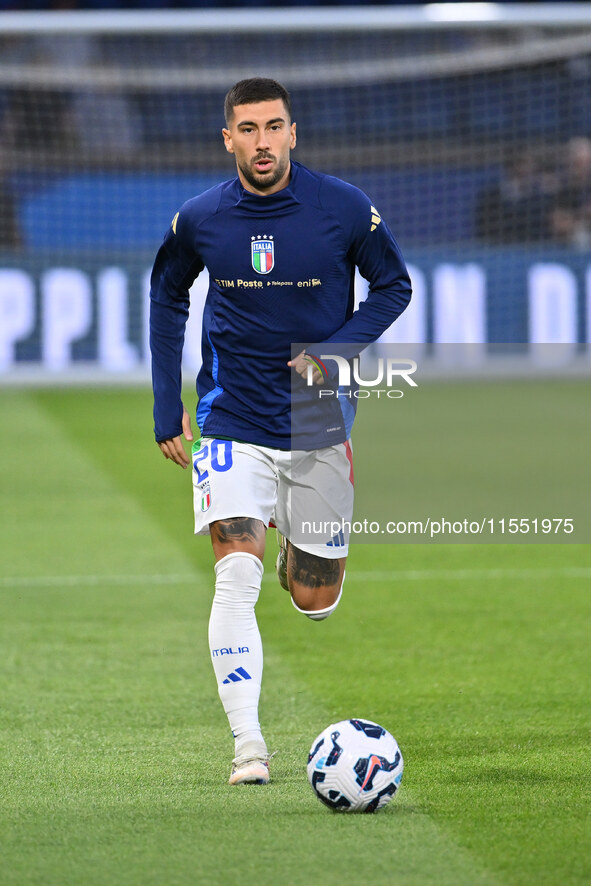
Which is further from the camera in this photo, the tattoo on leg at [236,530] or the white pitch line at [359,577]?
the white pitch line at [359,577]

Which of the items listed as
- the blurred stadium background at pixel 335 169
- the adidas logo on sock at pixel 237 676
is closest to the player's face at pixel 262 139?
the adidas logo on sock at pixel 237 676

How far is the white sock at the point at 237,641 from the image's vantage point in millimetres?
4191

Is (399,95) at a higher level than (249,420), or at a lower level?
higher

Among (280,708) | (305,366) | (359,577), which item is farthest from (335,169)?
(305,366)

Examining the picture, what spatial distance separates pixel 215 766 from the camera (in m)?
4.28

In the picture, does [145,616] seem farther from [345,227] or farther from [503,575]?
[345,227]

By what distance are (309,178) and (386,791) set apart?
6.16 feet

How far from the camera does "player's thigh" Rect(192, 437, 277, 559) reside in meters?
4.32

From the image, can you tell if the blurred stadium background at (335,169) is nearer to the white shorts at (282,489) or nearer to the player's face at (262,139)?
the white shorts at (282,489)

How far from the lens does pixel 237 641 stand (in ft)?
13.9

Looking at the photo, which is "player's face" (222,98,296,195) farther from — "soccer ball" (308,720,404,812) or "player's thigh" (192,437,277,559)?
"soccer ball" (308,720,404,812)

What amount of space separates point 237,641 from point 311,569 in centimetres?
59

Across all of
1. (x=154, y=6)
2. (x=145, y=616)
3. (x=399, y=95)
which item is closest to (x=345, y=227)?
(x=145, y=616)

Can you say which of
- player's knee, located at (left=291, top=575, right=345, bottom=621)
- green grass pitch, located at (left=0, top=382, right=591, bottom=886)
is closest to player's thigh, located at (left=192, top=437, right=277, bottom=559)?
player's knee, located at (left=291, top=575, right=345, bottom=621)
